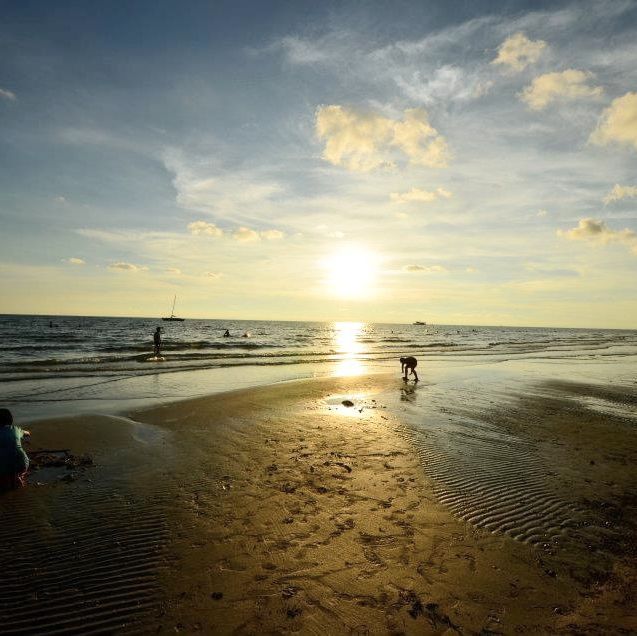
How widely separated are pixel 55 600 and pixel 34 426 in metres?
9.56

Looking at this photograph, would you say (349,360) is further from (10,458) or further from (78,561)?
(78,561)

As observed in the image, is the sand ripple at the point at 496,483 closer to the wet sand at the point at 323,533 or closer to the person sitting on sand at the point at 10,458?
the wet sand at the point at 323,533

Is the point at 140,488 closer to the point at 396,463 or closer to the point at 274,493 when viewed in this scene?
the point at 274,493

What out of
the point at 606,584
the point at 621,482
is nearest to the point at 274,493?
the point at 606,584

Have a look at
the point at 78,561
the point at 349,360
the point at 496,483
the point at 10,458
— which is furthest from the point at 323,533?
the point at 349,360

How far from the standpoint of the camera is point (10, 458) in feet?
25.4

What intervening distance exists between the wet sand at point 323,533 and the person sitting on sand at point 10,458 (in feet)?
0.84

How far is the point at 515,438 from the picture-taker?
1219cm

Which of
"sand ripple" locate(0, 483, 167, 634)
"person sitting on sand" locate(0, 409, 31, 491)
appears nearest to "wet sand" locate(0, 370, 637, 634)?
"sand ripple" locate(0, 483, 167, 634)

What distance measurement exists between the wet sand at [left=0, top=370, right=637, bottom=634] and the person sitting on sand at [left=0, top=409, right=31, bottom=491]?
0.84 feet

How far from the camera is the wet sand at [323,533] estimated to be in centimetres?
471

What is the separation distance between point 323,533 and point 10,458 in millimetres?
6176

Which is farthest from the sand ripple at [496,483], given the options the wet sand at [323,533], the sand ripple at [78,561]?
the sand ripple at [78,561]

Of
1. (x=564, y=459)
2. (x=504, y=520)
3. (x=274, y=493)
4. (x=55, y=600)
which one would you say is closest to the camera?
(x=55, y=600)
